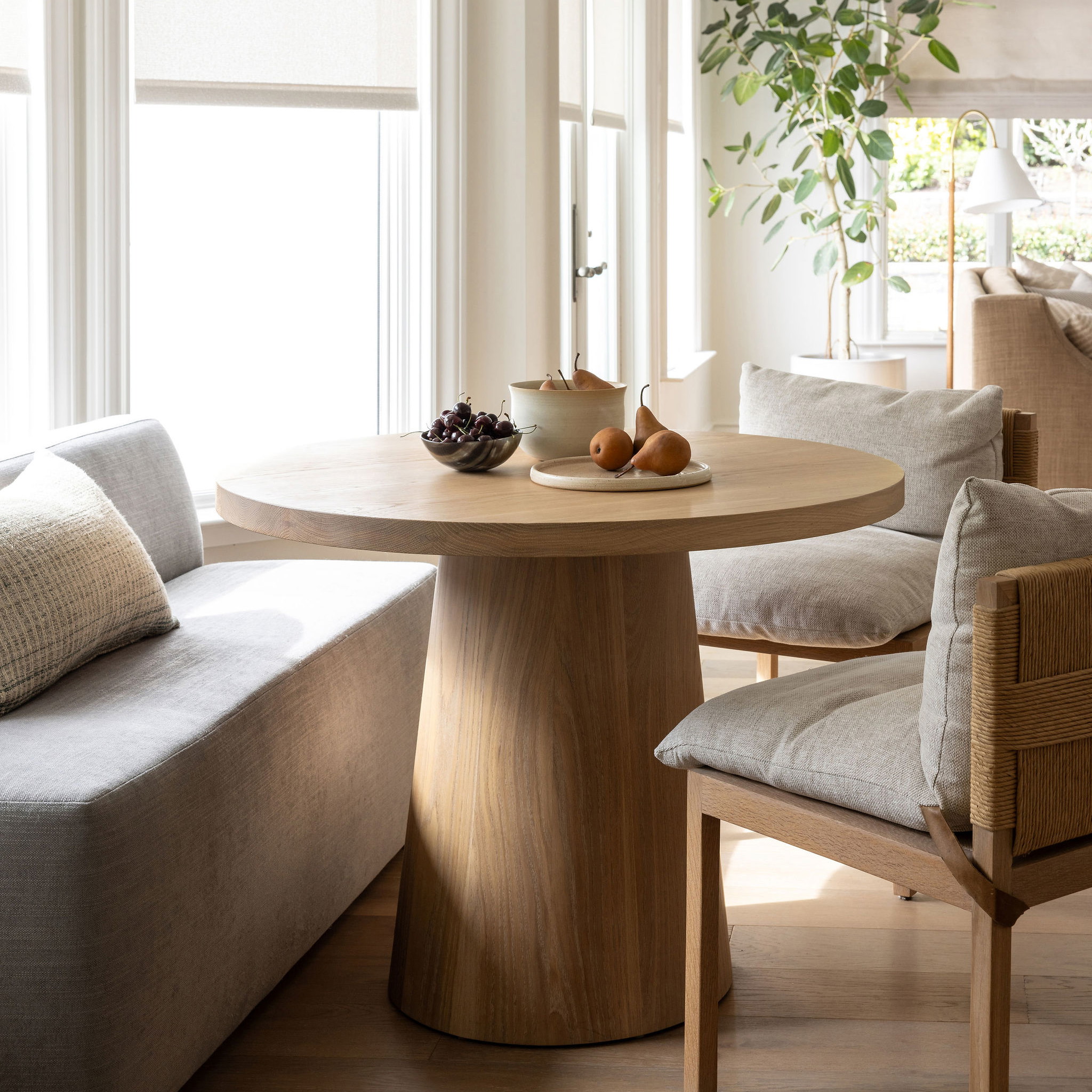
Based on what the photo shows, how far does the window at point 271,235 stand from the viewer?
300 cm

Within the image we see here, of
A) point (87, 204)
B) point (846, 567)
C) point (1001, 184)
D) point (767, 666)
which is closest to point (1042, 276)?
point (1001, 184)

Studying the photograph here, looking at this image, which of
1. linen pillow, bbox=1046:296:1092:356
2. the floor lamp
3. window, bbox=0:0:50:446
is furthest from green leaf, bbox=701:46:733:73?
window, bbox=0:0:50:446

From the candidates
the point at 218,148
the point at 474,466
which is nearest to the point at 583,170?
the point at 218,148

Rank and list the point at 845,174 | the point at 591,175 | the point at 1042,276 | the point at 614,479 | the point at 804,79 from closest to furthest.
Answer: the point at 614,479 < the point at 591,175 < the point at 1042,276 < the point at 804,79 < the point at 845,174

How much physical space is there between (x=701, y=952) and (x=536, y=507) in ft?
1.89

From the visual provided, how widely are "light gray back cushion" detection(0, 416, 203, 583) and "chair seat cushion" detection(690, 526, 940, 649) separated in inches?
39.1

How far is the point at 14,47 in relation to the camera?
262 cm

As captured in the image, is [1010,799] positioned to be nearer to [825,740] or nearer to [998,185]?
[825,740]

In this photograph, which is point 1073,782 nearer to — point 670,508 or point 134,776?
point 670,508

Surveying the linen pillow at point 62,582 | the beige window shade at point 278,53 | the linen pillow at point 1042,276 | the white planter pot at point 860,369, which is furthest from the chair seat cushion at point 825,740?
the white planter pot at point 860,369

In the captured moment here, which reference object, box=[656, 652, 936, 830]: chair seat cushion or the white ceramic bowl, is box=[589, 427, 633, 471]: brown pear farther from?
box=[656, 652, 936, 830]: chair seat cushion

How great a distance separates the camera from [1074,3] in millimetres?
6410

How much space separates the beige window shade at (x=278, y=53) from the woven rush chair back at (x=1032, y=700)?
239cm

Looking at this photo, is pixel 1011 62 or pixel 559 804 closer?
pixel 559 804
